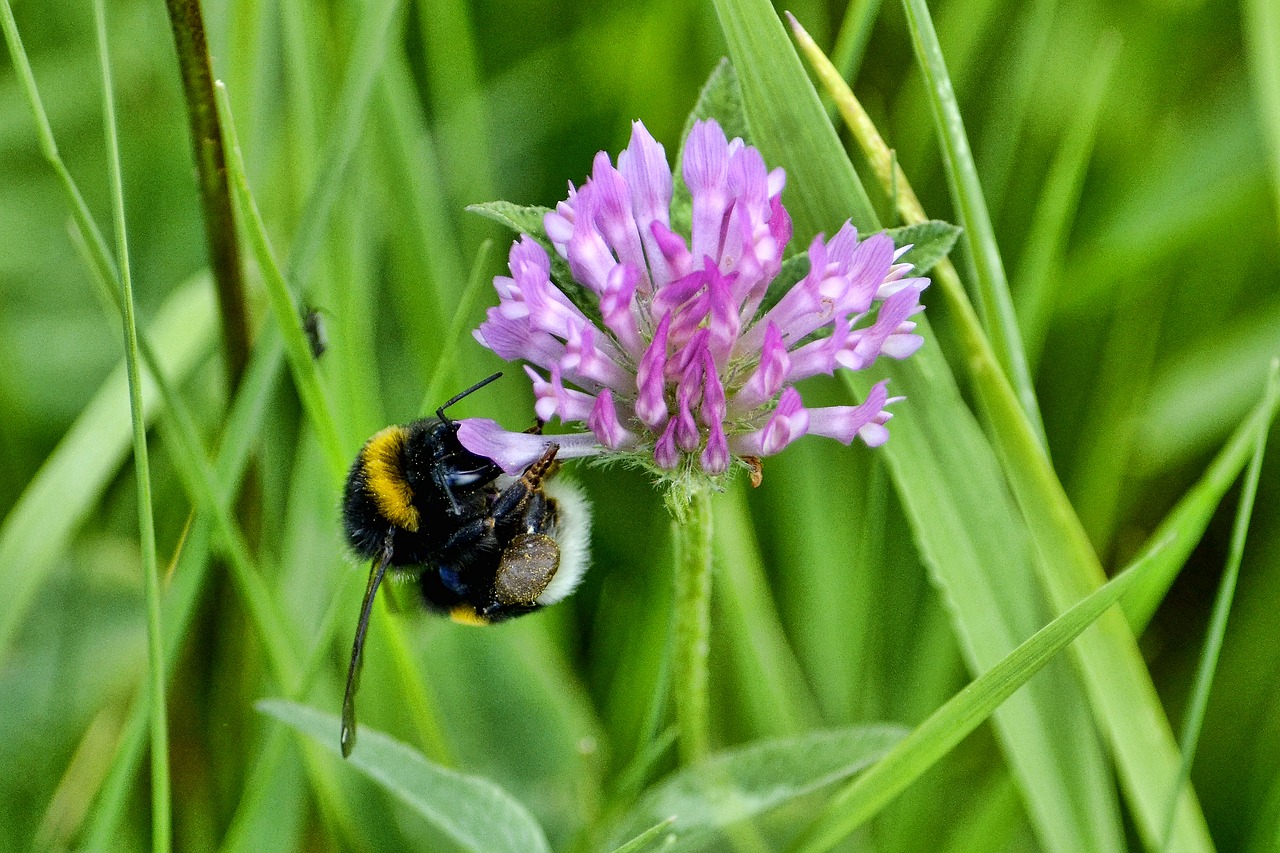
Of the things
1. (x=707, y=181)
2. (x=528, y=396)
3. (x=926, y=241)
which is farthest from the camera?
(x=528, y=396)

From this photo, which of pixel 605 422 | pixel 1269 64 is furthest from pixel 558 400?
pixel 1269 64

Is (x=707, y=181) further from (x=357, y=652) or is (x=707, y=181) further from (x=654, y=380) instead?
(x=357, y=652)

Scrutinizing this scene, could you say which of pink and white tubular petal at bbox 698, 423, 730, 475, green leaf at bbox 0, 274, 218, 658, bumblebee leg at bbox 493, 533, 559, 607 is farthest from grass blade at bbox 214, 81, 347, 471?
pink and white tubular petal at bbox 698, 423, 730, 475

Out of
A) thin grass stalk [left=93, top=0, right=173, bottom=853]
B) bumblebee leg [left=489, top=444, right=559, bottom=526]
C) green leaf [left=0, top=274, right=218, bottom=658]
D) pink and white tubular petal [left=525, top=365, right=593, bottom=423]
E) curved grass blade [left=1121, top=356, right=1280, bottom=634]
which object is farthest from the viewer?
green leaf [left=0, top=274, right=218, bottom=658]

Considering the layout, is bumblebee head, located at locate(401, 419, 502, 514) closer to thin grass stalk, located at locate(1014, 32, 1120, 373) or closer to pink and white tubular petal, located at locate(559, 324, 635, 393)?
pink and white tubular petal, located at locate(559, 324, 635, 393)

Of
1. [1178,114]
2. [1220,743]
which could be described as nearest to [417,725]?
[1220,743]

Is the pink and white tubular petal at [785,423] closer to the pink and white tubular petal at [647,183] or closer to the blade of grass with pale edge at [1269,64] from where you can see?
the pink and white tubular petal at [647,183]
